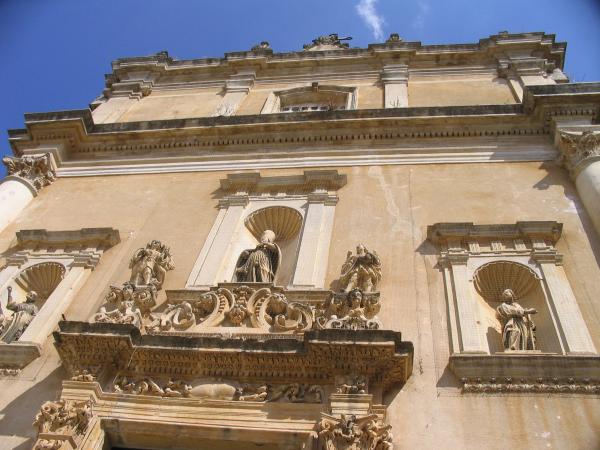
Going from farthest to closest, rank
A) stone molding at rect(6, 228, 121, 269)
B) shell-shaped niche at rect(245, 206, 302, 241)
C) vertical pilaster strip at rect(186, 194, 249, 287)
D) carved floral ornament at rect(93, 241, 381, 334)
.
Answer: shell-shaped niche at rect(245, 206, 302, 241), stone molding at rect(6, 228, 121, 269), vertical pilaster strip at rect(186, 194, 249, 287), carved floral ornament at rect(93, 241, 381, 334)

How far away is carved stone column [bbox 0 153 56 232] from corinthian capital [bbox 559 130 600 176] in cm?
1064

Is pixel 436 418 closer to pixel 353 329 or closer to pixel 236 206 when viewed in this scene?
pixel 353 329

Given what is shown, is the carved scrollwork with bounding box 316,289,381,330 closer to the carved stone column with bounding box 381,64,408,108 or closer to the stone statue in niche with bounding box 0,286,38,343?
the stone statue in niche with bounding box 0,286,38,343

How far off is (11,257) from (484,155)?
9.13 meters

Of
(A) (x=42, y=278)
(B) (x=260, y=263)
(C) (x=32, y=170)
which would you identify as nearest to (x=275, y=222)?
(B) (x=260, y=263)

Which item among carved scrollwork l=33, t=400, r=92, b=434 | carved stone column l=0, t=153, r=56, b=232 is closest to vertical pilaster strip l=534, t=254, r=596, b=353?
carved scrollwork l=33, t=400, r=92, b=434

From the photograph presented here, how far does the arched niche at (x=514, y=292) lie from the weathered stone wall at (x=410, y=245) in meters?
0.51

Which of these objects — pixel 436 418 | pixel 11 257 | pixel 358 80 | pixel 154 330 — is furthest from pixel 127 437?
pixel 358 80

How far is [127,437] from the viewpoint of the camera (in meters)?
7.27

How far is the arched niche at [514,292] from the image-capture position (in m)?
8.09

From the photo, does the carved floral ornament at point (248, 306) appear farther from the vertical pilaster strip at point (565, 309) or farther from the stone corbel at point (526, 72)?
the stone corbel at point (526, 72)

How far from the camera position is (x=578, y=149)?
10.9 m

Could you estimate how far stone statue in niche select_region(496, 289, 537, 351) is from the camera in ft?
25.6

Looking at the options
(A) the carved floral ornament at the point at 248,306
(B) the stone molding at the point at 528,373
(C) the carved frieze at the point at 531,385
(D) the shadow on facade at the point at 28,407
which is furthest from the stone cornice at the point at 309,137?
(D) the shadow on facade at the point at 28,407
